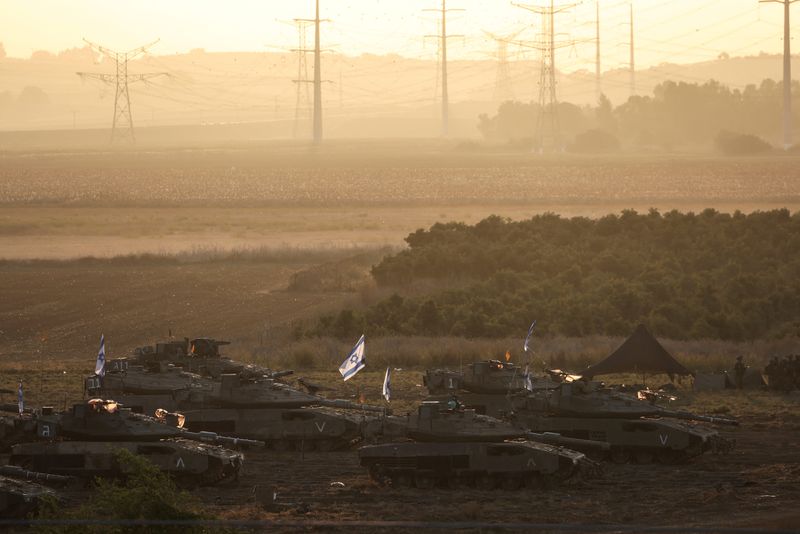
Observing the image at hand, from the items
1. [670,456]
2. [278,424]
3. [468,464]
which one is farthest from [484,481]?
[278,424]

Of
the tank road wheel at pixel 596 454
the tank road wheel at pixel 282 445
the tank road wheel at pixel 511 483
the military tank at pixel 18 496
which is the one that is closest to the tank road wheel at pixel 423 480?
the tank road wheel at pixel 511 483

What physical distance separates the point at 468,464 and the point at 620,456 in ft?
14.5

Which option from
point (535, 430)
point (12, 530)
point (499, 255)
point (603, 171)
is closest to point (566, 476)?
point (535, 430)

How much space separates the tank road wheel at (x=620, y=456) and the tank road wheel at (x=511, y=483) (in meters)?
3.68

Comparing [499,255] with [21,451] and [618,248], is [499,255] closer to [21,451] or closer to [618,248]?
[618,248]

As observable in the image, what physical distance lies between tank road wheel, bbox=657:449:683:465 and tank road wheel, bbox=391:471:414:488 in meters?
5.66

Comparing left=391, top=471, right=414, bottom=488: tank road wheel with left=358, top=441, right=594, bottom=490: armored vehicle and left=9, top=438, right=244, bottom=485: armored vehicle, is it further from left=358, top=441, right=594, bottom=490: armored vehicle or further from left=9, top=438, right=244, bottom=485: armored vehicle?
left=9, top=438, right=244, bottom=485: armored vehicle

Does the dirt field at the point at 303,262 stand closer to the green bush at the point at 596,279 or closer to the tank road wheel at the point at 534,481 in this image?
the tank road wheel at the point at 534,481

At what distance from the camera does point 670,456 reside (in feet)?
101

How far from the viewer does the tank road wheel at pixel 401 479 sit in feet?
92.4

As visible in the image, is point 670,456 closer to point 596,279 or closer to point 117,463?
point 117,463

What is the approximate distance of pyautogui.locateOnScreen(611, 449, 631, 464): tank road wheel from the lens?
→ 31.1m

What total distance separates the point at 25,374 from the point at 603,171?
114 m

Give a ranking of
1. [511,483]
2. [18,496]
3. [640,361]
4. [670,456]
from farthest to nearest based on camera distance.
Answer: [640,361] → [670,456] → [511,483] → [18,496]
